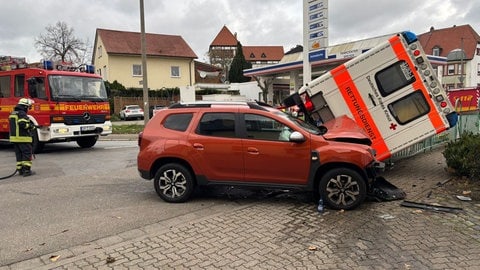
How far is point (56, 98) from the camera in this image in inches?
465

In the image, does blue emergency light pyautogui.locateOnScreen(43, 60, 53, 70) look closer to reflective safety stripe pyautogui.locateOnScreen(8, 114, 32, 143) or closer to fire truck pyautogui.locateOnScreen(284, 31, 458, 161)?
reflective safety stripe pyautogui.locateOnScreen(8, 114, 32, 143)

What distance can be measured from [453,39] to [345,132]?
223 ft

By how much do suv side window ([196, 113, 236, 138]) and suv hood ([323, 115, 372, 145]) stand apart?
1.47m

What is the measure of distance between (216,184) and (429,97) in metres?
4.21

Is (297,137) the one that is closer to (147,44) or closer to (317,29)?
(317,29)

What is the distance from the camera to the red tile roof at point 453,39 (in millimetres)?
61094

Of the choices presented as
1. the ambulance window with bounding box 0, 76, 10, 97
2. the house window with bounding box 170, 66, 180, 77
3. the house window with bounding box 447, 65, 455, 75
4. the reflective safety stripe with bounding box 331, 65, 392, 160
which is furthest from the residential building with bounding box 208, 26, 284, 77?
the reflective safety stripe with bounding box 331, 65, 392, 160

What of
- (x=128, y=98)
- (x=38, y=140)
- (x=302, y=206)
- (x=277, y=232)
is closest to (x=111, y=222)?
(x=277, y=232)

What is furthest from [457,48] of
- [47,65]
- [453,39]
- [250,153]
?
[250,153]

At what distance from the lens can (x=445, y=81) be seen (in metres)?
62.5

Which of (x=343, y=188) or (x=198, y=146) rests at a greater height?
(x=198, y=146)

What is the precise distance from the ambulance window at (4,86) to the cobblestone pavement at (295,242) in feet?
33.5

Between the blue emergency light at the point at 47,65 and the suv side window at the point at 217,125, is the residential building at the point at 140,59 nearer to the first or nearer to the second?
the blue emergency light at the point at 47,65

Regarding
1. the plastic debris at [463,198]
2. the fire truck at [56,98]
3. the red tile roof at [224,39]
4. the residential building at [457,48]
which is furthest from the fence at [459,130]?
the red tile roof at [224,39]
